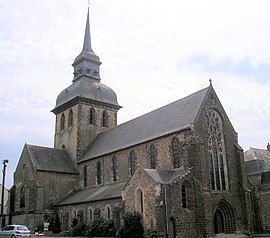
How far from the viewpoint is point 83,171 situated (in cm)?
4522

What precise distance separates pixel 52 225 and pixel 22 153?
10.3 meters

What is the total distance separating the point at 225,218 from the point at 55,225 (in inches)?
733

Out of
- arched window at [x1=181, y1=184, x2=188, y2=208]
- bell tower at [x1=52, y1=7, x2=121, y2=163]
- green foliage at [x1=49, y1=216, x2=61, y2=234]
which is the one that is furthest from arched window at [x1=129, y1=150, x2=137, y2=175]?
bell tower at [x1=52, y1=7, x2=121, y2=163]

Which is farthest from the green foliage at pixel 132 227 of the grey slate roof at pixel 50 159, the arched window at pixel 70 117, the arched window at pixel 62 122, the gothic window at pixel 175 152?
the arched window at pixel 62 122

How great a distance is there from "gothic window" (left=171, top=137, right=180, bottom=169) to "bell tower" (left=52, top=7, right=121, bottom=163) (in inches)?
690

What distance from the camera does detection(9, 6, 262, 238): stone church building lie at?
29234 millimetres

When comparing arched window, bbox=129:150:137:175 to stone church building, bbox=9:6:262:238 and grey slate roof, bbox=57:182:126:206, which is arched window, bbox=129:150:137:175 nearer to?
stone church building, bbox=9:6:262:238

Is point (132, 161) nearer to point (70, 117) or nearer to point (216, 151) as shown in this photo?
point (216, 151)

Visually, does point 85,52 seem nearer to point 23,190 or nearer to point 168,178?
point 23,190

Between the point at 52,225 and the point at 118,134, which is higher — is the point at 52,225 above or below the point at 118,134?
below

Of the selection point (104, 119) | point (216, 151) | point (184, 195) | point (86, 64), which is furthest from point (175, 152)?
point (86, 64)

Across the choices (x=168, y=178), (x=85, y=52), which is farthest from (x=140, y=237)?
(x=85, y=52)

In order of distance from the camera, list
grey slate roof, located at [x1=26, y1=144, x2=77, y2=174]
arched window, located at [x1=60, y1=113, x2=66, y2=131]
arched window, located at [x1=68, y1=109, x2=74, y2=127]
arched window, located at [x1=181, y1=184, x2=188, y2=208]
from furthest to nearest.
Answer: arched window, located at [x1=60, y1=113, x2=66, y2=131], arched window, located at [x1=68, y1=109, x2=74, y2=127], grey slate roof, located at [x1=26, y1=144, x2=77, y2=174], arched window, located at [x1=181, y1=184, x2=188, y2=208]

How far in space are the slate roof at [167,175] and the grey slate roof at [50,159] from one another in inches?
701
